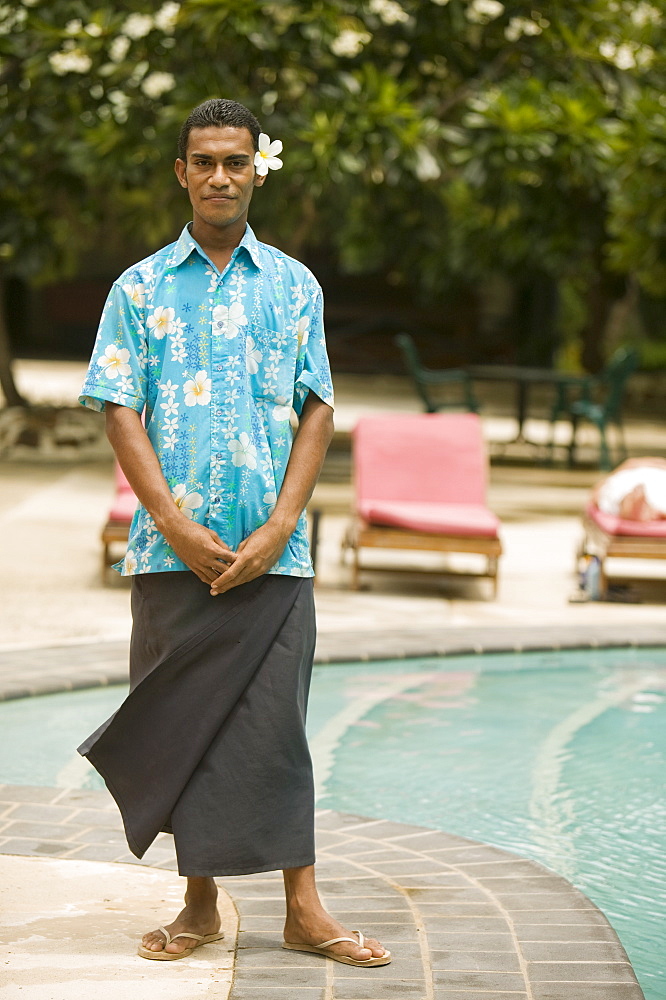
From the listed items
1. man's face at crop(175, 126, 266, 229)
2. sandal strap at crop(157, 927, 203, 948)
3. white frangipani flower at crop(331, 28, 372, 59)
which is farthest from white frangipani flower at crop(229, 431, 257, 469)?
white frangipani flower at crop(331, 28, 372, 59)

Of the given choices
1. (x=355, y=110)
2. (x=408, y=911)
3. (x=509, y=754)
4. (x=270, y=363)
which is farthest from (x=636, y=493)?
(x=270, y=363)

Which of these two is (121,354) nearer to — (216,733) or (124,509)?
(216,733)

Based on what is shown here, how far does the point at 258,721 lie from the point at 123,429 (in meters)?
0.67

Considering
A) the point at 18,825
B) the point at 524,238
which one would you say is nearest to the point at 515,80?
the point at 524,238

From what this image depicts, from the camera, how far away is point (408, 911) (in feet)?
11.5

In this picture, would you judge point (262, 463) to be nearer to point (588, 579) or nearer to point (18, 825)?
point (18, 825)

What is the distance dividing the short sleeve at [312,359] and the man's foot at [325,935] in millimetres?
1090

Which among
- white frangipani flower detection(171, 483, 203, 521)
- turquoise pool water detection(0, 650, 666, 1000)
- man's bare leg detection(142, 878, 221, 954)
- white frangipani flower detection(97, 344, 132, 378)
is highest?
white frangipani flower detection(97, 344, 132, 378)

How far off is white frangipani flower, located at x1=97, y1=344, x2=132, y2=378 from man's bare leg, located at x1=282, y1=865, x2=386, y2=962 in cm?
110

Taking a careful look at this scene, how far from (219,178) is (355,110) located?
8935mm

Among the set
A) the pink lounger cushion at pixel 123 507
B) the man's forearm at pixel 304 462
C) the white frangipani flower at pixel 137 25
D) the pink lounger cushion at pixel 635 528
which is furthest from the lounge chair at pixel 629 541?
the white frangipani flower at pixel 137 25

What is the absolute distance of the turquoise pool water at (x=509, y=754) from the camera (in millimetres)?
4312

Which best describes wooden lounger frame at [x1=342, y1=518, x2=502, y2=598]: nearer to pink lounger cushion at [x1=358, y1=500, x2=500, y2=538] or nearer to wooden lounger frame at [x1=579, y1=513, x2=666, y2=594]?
pink lounger cushion at [x1=358, y1=500, x2=500, y2=538]

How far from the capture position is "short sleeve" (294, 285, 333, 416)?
126 inches
